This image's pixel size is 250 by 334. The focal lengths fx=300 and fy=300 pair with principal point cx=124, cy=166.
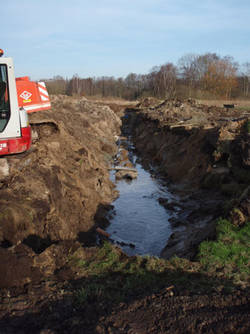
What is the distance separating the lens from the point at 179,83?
62.1 m

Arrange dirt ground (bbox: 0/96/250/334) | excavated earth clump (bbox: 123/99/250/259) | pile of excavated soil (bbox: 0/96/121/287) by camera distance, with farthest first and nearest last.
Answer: excavated earth clump (bbox: 123/99/250/259)
pile of excavated soil (bbox: 0/96/121/287)
dirt ground (bbox: 0/96/250/334)

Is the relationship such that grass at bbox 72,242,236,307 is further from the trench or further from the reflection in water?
the reflection in water

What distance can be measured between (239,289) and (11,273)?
Result: 10.7 ft

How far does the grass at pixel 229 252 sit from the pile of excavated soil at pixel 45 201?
2.69 m

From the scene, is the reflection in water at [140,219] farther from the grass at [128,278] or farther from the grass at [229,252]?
the grass at [128,278]

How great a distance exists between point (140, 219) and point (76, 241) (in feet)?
15.5

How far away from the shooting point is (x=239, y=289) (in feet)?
14.2

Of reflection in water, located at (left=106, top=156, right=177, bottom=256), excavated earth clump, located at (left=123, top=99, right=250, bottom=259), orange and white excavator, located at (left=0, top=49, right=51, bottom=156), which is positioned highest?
orange and white excavator, located at (left=0, top=49, right=51, bottom=156)

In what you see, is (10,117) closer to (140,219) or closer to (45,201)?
(45,201)

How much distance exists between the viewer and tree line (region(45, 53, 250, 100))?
54.8m

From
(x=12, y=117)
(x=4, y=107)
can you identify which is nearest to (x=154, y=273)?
(x=12, y=117)

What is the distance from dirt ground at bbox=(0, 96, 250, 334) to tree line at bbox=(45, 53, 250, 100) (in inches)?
1665

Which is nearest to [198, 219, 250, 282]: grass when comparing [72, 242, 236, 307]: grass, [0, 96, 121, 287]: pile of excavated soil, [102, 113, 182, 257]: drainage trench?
[72, 242, 236, 307]: grass

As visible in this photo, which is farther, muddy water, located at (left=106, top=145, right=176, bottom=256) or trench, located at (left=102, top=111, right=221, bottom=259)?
muddy water, located at (left=106, top=145, right=176, bottom=256)
